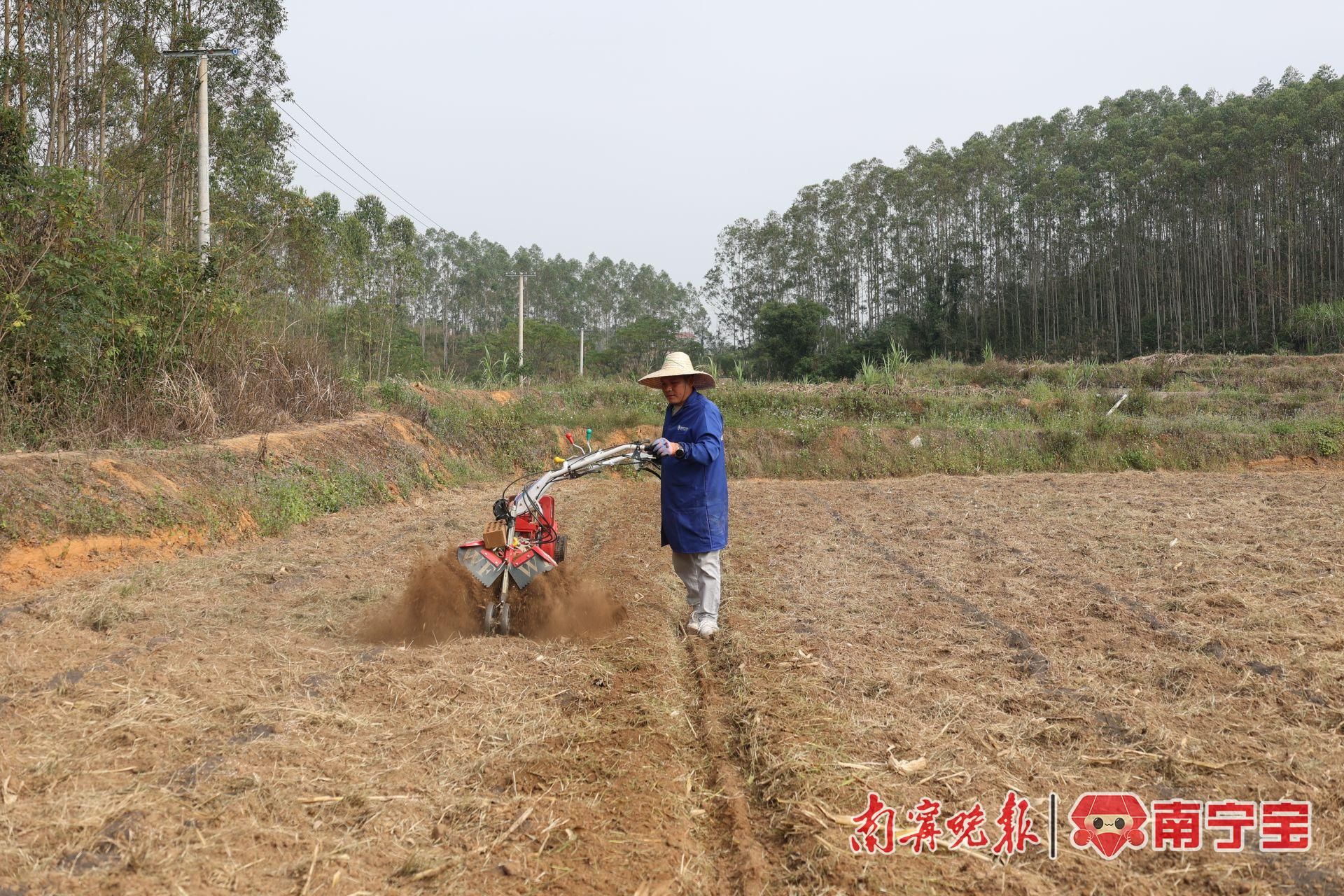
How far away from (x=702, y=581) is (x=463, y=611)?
1556 millimetres

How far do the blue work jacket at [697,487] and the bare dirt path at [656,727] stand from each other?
24.7 inches

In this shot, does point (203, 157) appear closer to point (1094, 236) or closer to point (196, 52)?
point (196, 52)

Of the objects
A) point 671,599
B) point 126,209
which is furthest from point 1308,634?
point 126,209

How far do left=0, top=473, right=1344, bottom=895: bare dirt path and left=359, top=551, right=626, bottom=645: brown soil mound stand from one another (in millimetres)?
197

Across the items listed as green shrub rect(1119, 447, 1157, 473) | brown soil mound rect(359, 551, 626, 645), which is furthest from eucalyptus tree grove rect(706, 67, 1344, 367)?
brown soil mound rect(359, 551, 626, 645)

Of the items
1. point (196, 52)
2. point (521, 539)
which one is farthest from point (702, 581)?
point (196, 52)

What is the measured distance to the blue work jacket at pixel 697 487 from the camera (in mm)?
5438

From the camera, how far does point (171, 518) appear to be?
7.69 meters

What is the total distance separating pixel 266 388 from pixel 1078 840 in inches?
454

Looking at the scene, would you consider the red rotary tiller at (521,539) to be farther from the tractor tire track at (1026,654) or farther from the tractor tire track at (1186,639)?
the tractor tire track at (1186,639)

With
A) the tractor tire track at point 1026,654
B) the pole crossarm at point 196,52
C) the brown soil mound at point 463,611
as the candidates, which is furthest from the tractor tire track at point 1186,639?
the pole crossarm at point 196,52

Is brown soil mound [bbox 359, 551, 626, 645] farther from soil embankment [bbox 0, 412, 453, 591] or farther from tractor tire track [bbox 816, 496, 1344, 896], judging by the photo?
soil embankment [bbox 0, 412, 453, 591]

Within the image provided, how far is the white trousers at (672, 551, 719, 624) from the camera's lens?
554cm

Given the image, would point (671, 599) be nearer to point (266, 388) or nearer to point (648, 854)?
point (648, 854)
